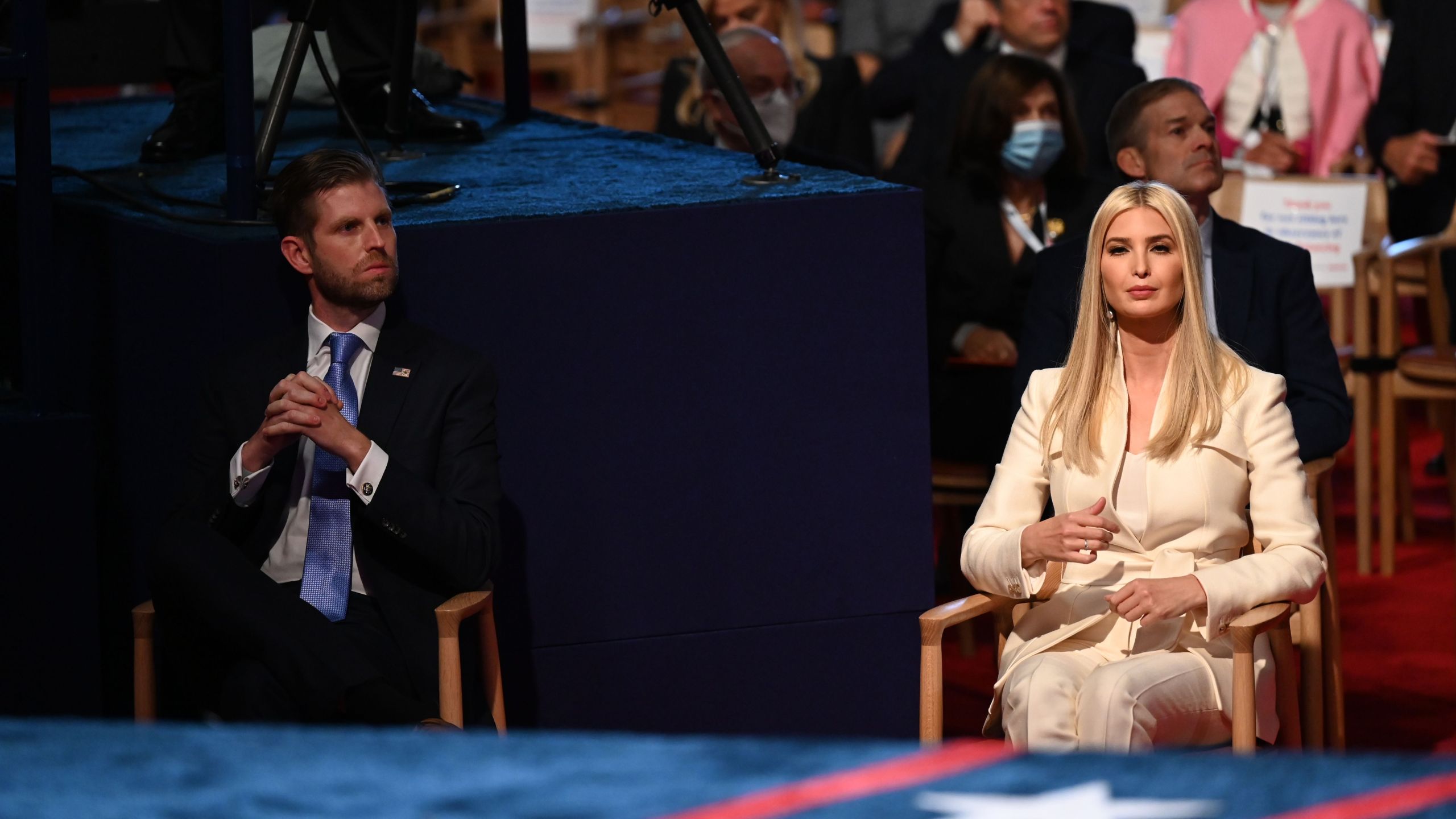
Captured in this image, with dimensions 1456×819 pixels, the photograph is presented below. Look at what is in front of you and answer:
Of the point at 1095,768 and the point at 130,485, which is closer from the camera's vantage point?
the point at 1095,768

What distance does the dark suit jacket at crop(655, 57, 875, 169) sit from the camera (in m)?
Result: 5.86

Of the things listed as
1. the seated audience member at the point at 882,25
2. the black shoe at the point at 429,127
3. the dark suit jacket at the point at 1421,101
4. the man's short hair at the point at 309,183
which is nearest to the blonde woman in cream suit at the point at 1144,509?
the man's short hair at the point at 309,183

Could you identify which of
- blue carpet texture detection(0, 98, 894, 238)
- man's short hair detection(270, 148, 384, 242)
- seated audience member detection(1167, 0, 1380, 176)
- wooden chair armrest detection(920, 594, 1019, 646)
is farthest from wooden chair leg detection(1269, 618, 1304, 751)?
seated audience member detection(1167, 0, 1380, 176)

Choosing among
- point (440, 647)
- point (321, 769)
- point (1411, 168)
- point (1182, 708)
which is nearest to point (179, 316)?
point (440, 647)

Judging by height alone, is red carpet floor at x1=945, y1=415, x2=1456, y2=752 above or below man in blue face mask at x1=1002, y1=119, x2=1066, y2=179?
below

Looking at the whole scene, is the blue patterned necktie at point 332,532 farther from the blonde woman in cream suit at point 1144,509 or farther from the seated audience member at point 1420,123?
the seated audience member at point 1420,123

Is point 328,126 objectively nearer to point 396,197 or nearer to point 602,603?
point 396,197

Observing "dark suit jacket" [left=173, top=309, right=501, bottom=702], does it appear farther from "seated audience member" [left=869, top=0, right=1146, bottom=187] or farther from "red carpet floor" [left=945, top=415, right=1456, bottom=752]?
"seated audience member" [left=869, top=0, right=1146, bottom=187]

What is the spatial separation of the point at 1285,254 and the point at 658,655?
4.45 feet

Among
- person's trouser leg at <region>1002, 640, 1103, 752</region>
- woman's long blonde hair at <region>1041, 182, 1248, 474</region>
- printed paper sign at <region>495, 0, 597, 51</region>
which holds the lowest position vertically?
person's trouser leg at <region>1002, 640, 1103, 752</region>

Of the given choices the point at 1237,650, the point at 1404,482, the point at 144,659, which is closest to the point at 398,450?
the point at 144,659

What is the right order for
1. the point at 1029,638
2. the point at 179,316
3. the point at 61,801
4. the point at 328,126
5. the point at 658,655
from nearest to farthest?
the point at 61,801
the point at 1029,638
the point at 179,316
the point at 658,655
the point at 328,126

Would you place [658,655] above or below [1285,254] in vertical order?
below

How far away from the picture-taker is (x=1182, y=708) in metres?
2.99
